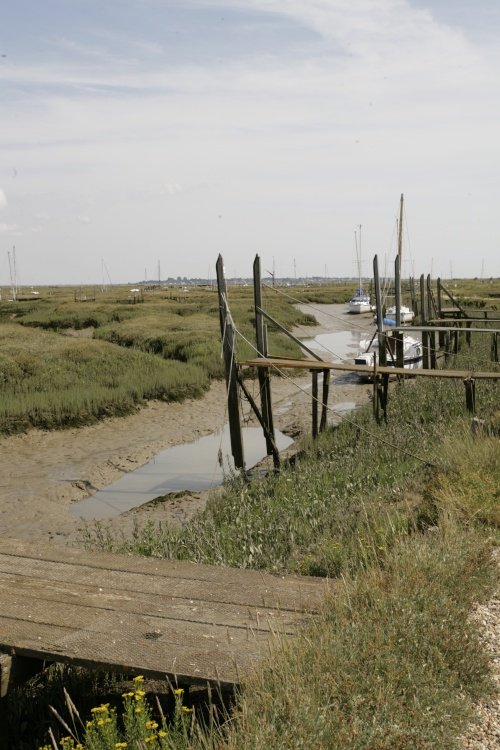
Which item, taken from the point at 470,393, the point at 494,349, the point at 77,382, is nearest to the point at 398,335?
the point at 494,349

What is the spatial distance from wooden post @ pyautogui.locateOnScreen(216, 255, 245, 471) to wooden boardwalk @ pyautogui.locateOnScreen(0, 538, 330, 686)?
717cm

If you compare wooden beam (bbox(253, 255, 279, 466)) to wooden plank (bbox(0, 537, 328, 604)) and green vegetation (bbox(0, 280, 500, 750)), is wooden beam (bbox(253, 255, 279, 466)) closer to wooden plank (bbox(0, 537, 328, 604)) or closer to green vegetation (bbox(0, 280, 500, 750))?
green vegetation (bbox(0, 280, 500, 750))

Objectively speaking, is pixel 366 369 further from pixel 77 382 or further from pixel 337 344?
pixel 337 344

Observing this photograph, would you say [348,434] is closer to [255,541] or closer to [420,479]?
[420,479]

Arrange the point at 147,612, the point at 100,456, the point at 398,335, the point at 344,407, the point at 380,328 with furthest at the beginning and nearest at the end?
the point at 398,335 < the point at 344,407 < the point at 380,328 < the point at 100,456 < the point at 147,612

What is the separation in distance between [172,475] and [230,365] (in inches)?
153

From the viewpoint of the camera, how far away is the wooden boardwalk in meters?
4.11

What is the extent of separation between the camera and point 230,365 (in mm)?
12523

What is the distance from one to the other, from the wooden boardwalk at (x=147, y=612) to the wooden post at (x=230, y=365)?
7.17 m

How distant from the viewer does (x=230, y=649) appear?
415 cm

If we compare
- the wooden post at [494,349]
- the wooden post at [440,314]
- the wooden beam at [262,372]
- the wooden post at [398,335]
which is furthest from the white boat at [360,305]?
the wooden beam at [262,372]

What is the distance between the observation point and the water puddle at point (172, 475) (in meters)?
13.4

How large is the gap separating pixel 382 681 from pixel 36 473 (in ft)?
40.5

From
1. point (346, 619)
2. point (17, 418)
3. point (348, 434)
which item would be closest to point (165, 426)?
point (17, 418)
